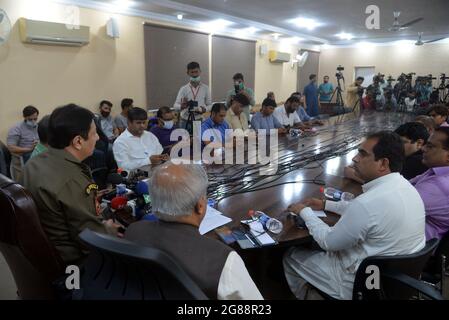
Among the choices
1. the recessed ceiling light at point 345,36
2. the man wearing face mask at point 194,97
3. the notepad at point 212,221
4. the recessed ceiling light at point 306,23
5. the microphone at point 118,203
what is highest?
the recessed ceiling light at point 345,36

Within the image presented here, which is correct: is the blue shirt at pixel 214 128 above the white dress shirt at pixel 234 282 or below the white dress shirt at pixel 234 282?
above

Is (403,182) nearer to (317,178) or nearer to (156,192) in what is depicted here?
(317,178)

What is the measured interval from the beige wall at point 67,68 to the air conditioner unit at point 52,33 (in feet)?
0.30

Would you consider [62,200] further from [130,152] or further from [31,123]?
[31,123]

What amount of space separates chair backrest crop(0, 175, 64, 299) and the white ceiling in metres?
4.11

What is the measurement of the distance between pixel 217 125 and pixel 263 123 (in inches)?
33.8

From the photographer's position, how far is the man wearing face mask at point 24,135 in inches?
144

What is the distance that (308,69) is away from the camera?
10.3 meters

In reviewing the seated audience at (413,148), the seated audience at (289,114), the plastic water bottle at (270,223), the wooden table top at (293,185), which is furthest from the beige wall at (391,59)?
the plastic water bottle at (270,223)

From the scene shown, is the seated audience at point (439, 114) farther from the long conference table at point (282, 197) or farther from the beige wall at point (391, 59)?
the beige wall at point (391, 59)

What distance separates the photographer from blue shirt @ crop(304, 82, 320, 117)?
7.16m

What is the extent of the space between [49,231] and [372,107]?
724 centimetres

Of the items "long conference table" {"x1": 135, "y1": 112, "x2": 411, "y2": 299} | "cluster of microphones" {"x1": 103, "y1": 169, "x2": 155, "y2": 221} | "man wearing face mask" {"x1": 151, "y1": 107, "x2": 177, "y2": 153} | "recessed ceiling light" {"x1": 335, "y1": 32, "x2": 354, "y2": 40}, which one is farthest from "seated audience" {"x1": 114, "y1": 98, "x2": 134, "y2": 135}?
"recessed ceiling light" {"x1": 335, "y1": 32, "x2": 354, "y2": 40}
